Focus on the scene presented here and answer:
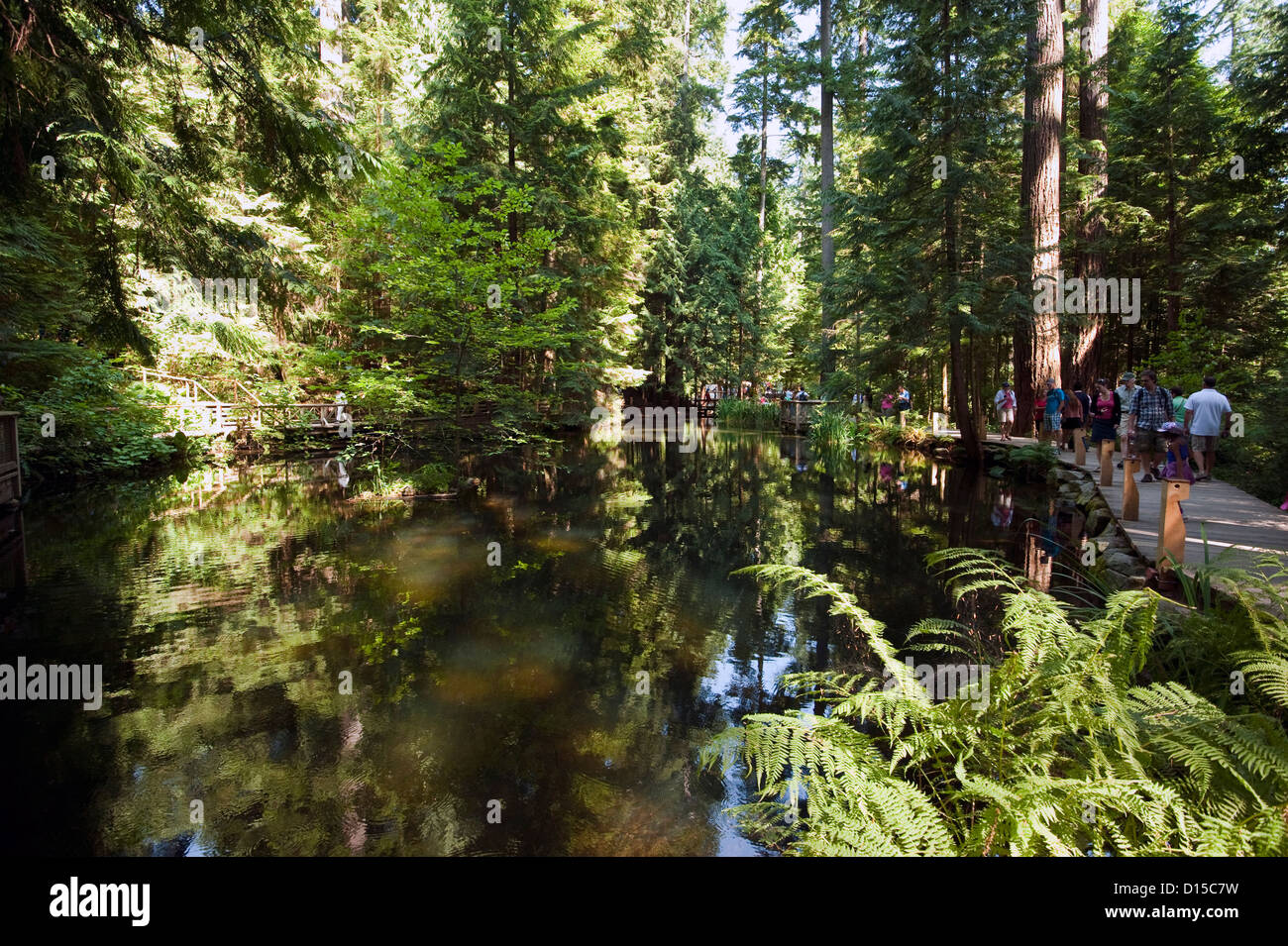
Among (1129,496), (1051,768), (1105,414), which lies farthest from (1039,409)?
(1051,768)

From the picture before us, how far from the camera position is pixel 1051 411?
15508mm

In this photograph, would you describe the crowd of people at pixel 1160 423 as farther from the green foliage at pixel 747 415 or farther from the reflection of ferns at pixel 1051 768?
the green foliage at pixel 747 415

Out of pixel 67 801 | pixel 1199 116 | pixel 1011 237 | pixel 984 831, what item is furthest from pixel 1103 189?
pixel 67 801

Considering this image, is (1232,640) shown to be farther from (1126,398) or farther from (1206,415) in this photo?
(1126,398)

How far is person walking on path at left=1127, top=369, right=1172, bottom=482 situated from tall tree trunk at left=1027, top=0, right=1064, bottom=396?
467cm

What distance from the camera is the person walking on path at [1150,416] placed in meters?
9.95

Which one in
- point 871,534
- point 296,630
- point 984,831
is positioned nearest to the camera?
point 984,831

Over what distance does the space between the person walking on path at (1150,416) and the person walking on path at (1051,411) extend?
170 inches

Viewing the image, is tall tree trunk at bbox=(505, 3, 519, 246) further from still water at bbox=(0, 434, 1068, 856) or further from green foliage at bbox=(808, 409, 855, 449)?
still water at bbox=(0, 434, 1068, 856)

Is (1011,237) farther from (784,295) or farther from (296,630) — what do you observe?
(784,295)

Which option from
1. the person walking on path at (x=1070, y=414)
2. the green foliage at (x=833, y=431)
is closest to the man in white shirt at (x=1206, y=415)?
the person walking on path at (x=1070, y=414)

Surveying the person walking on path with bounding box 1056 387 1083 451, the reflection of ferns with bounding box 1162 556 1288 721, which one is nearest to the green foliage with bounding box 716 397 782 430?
the person walking on path with bounding box 1056 387 1083 451

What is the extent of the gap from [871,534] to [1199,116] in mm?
18089

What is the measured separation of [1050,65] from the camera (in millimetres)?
14766
